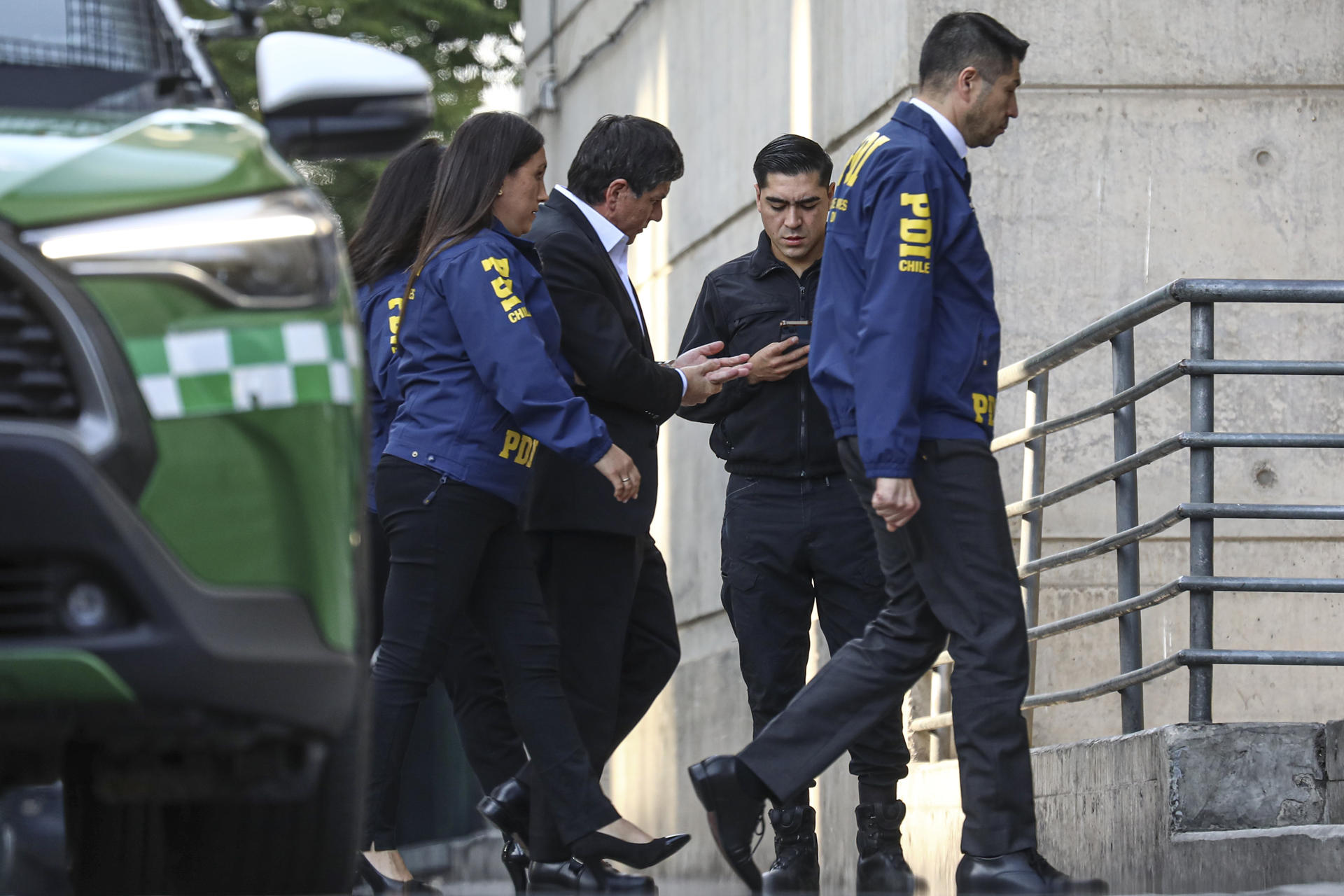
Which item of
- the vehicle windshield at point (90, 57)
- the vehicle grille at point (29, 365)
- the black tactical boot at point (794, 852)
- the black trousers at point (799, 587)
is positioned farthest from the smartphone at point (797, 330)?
the vehicle grille at point (29, 365)

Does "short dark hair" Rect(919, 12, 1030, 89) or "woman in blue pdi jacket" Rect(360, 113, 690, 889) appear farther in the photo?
"woman in blue pdi jacket" Rect(360, 113, 690, 889)

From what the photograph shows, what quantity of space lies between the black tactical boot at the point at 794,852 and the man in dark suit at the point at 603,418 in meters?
0.44

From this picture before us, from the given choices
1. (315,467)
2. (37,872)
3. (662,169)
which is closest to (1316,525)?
(662,169)

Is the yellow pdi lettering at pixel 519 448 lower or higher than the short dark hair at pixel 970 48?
lower

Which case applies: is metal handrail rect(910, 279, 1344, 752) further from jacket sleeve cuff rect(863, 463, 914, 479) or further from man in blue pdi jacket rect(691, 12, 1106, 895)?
jacket sleeve cuff rect(863, 463, 914, 479)

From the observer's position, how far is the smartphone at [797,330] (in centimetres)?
577

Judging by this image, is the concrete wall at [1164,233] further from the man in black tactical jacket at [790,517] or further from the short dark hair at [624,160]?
the short dark hair at [624,160]

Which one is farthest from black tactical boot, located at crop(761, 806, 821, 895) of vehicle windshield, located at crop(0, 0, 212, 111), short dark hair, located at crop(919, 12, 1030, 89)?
vehicle windshield, located at crop(0, 0, 212, 111)

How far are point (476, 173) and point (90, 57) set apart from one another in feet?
6.08

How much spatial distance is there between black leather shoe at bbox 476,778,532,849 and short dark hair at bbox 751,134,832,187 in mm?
1820

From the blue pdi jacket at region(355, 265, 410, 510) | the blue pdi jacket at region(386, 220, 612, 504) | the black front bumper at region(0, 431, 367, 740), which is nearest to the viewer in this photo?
the black front bumper at region(0, 431, 367, 740)

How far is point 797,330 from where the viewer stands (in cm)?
581

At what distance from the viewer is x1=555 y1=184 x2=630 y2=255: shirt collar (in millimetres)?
5508

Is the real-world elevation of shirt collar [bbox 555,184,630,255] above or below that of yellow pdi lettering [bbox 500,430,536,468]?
above
